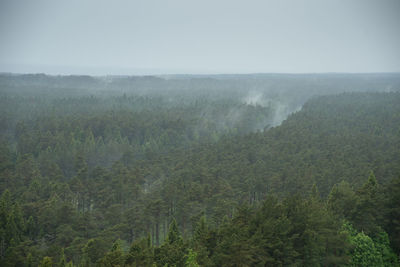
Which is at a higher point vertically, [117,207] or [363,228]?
[363,228]

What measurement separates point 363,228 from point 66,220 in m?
38.9

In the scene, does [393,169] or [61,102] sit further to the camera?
[61,102]

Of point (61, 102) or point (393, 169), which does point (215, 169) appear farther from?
point (61, 102)

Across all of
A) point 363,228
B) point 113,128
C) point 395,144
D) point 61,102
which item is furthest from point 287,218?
point 61,102

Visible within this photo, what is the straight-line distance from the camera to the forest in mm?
27672

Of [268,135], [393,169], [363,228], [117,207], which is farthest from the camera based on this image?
[268,135]

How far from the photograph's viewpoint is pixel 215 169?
62.0 metres

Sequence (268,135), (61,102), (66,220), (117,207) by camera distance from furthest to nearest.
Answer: (61,102)
(268,135)
(117,207)
(66,220)

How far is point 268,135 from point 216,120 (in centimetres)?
5349

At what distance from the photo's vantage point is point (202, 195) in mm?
50031

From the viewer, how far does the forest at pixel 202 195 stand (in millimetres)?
27672

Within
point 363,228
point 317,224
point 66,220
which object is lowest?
point 66,220

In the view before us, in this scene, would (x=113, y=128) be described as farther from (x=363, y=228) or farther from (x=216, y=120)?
(x=363, y=228)

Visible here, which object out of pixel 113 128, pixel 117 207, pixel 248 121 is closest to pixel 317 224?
pixel 117 207
